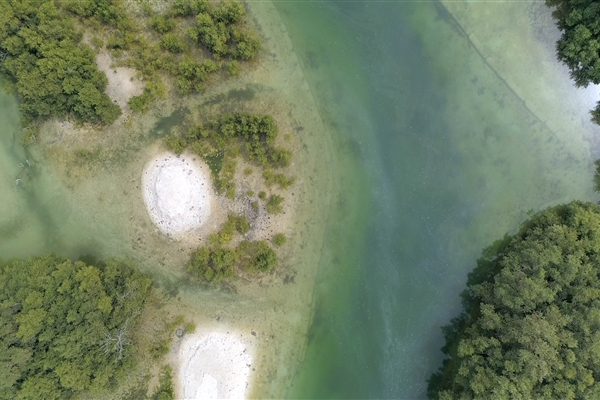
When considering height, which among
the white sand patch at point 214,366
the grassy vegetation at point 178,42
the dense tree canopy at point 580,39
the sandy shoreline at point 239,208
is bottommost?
the white sand patch at point 214,366

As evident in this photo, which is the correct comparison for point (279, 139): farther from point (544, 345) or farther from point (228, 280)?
point (544, 345)

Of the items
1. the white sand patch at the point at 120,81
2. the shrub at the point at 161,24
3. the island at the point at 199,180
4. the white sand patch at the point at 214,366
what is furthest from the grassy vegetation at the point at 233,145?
the white sand patch at the point at 214,366

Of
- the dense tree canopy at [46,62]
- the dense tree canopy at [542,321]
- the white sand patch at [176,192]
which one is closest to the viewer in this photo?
the dense tree canopy at [542,321]

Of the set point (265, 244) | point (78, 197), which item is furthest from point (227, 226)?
point (78, 197)

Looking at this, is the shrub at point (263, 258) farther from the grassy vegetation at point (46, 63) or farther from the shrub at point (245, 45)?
the grassy vegetation at point (46, 63)

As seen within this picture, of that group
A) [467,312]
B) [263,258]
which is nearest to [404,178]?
[467,312]

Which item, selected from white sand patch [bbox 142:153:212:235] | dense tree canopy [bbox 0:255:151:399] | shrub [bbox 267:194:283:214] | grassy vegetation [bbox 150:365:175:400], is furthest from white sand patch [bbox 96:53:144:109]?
grassy vegetation [bbox 150:365:175:400]

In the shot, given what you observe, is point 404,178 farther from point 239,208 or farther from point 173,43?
point 173,43
